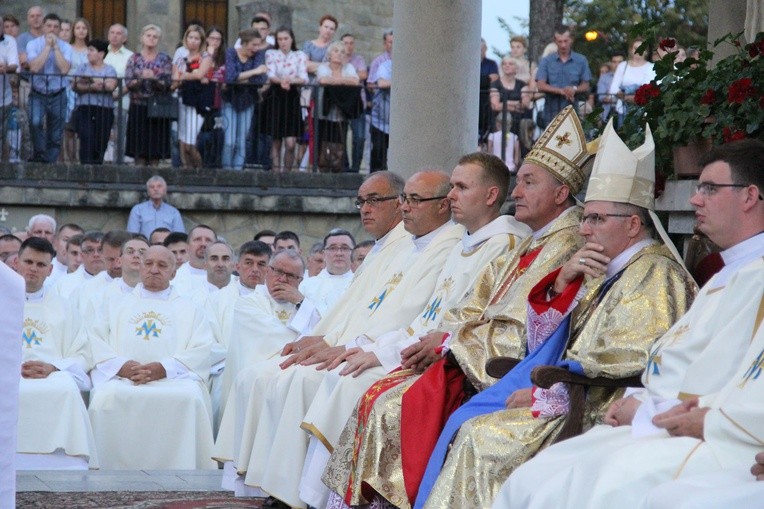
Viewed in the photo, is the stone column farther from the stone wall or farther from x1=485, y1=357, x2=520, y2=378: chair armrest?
the stone wall

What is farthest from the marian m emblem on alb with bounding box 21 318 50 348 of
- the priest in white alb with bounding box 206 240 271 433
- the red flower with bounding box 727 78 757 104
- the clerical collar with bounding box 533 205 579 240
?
the red flower with bounding box 727 78 757 104

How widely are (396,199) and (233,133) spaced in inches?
359

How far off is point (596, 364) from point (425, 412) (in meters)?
0.99

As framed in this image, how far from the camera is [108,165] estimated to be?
17.2 metres

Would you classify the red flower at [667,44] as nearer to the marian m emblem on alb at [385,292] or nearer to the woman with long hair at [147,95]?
the marian m emblem on alb at [385,292]

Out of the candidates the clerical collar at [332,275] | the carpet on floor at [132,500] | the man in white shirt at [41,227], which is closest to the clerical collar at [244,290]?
the clerical collar at [332,275]

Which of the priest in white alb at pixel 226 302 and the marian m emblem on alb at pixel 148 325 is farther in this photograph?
the priest in white alb at pixel 226 302

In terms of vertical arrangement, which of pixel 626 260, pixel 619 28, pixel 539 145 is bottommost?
pixel 626 260

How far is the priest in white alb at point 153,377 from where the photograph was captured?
1062 cm

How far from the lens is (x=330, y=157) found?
17.4 meters

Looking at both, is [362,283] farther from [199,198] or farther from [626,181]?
[199,198]

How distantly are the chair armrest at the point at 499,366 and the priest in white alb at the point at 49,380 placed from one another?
473 cm

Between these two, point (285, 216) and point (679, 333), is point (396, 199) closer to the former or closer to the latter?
point (679, 333)

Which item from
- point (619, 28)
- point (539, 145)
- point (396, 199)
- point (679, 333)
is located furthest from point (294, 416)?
point (619, 28)
